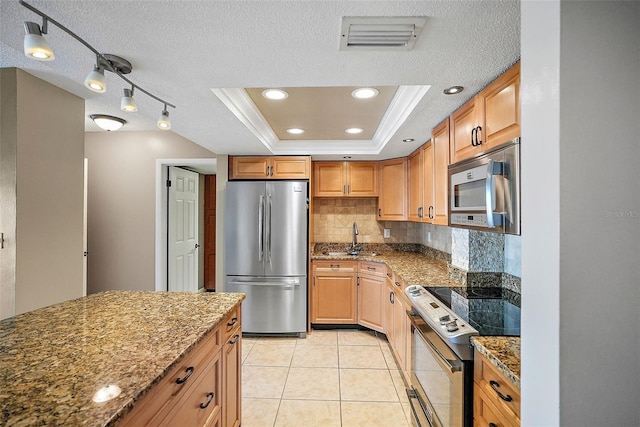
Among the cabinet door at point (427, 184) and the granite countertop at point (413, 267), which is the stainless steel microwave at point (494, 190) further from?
the cabinet door at point (427, 184)

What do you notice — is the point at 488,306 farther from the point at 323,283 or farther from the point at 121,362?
the point at 323,283

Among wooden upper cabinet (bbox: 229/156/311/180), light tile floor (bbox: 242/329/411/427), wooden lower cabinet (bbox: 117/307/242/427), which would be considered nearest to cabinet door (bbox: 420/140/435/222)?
wooden upper cabinet (bbox: 229/156/311/180)

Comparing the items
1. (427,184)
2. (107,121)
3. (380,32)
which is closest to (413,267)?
(427,184)

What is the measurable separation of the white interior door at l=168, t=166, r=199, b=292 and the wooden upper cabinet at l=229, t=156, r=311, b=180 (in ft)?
2.76

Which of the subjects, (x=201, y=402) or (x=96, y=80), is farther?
(x=201, y=402)

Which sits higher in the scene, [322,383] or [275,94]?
[275,94]

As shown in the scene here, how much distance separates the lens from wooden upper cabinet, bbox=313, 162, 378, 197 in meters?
3.96

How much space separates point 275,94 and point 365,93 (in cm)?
66

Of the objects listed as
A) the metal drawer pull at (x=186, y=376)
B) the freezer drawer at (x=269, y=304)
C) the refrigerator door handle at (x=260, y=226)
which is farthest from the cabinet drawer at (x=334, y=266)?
the metal drawer pull at (x=186, y=376)

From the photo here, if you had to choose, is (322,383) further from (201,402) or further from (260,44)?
(260,44)

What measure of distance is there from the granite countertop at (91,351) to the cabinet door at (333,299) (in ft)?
6.86

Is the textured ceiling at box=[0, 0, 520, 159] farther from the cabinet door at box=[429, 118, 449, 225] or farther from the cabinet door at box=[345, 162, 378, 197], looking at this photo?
the cabinet door at box=[345, 162, 378, 197]

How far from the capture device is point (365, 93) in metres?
2.19

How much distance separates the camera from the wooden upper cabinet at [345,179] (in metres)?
3.96
